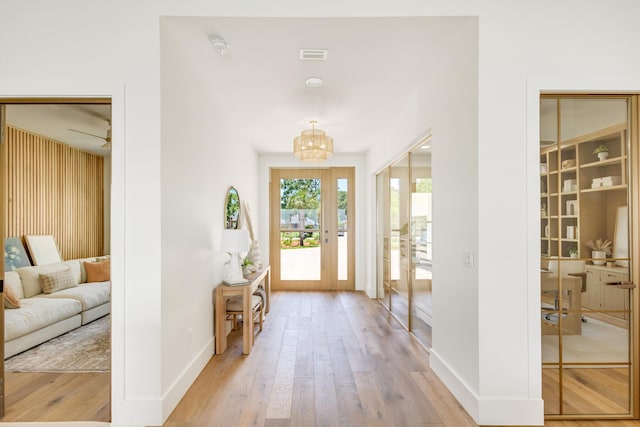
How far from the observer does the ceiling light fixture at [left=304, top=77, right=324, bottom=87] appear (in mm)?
3176

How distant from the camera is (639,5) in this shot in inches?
85.6

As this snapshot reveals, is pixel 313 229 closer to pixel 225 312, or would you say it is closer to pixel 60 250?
pixel 225 312

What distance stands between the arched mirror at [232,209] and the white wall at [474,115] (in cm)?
188

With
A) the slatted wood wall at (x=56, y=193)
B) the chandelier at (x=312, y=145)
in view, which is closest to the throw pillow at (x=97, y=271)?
the slatted wood wall at (x=56, y=193)

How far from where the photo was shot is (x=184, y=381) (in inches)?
100

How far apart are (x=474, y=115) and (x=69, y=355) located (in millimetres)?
4104

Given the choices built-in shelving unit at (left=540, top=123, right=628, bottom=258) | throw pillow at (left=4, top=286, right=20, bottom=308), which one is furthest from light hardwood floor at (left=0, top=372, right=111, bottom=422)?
built-in shelving unit at (left=540, top=123, right=628, bottom=258)

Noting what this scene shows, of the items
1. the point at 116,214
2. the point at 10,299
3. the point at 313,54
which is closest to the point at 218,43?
the point at 313,54

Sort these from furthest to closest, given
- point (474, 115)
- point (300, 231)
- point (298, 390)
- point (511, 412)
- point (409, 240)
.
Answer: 1. point (300, 231)
2. point (409, 240)
3. point (298, 390)
4. point (474, 115)
5. point (511, 412)

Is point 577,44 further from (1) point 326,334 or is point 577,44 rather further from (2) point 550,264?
(1) point 326,334

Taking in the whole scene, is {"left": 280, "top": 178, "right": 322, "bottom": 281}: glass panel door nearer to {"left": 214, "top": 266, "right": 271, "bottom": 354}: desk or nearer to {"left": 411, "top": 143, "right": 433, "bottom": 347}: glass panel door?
{"left": 411, "top": 143, "right": 433, "bottom": 347}: glass panel door

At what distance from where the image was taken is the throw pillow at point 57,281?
13.8ft

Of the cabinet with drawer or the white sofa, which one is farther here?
the white sofa

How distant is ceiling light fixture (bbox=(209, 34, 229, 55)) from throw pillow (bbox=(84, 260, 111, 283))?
384 cm
